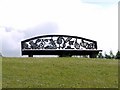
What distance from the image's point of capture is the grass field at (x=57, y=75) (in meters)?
17.4

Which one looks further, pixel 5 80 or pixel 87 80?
pixel 87 80

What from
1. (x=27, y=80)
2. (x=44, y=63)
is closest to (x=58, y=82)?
(x=27, y=80)

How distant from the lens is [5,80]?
1789 cm

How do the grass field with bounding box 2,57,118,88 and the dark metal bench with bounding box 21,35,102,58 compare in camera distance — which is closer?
the grass field with bounding box 2,57,118,88

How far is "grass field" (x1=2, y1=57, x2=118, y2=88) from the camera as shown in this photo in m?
17.4

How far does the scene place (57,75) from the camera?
811 inches

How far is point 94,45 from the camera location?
43.2 meters

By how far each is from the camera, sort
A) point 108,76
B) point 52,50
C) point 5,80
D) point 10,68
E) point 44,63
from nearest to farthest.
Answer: point 5,80 → point 108,76 → point 10,68 → point 44,63 → point 52,50

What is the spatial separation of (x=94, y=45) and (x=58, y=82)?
83.1 feet

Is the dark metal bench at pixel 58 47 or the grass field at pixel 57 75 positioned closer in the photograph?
the grass field at pixel 57 75

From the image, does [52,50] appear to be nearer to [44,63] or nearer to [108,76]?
[44,63]

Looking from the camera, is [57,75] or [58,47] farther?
[58,47]

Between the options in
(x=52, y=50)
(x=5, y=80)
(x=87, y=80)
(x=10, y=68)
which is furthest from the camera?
(x=52, y=50)

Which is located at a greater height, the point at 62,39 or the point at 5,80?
the point at 62,39
